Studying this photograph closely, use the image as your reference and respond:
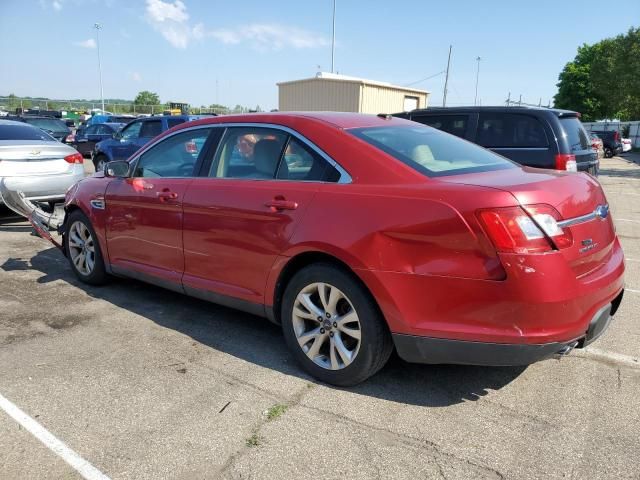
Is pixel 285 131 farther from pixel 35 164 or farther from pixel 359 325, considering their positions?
pixel 35 164

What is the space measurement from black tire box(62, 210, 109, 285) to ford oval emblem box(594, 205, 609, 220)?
13.5ft

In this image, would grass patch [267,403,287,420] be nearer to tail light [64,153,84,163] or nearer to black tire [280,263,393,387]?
black tire [280,263,393,387]

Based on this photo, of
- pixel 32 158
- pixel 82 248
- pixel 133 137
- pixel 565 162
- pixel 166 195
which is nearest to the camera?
pixel 166 195

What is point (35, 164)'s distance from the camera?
7.98m

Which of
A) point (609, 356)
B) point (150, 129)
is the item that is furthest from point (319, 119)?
point (150, 129)

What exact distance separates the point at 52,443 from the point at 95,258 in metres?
2.63

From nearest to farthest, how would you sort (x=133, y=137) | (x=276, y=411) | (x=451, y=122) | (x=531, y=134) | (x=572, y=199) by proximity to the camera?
(x=572, y=199), (x=276, y=411), (x=531, y=134), (x=451, y=122), (x=133, y=137)

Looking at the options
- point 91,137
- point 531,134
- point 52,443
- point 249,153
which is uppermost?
point 531,134

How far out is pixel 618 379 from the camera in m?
3.32

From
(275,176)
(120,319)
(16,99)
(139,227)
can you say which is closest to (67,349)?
(120,319)

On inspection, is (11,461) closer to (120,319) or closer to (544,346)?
(120,319)

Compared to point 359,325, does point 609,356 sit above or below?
below

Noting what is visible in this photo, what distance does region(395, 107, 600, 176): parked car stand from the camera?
7156 mm

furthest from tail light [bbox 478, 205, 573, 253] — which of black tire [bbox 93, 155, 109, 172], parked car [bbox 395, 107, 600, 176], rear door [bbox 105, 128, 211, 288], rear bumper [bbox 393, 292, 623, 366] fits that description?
black tire [bbox 93, 155, 109, 172]
